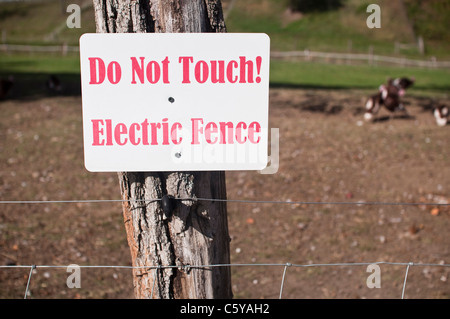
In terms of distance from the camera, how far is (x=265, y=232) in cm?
571

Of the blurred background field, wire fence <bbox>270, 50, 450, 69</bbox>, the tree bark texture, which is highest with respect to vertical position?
the tree bark texture

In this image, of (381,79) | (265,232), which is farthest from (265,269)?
(381,79)

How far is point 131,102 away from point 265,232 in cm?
396

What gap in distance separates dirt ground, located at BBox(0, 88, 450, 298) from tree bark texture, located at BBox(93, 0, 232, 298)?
2.38 m

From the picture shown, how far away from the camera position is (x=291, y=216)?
6074mm

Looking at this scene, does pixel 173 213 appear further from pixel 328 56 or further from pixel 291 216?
pixel 328 56

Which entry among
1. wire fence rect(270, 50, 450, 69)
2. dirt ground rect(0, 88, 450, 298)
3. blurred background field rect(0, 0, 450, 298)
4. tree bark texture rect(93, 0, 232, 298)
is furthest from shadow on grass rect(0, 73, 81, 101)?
wire fence rect(270, 50, 450, 69)

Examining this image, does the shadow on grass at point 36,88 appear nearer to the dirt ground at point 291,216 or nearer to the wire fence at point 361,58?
the dirt ground at point 291,216

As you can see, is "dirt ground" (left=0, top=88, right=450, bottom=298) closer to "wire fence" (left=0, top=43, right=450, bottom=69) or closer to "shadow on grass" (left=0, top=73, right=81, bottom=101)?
"shadow on grass" (left=0, top=73, right=81, bottom=101)

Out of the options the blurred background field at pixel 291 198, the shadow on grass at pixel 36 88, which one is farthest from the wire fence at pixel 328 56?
the blurred background field at pixel 291 198

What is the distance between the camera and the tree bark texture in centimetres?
197
